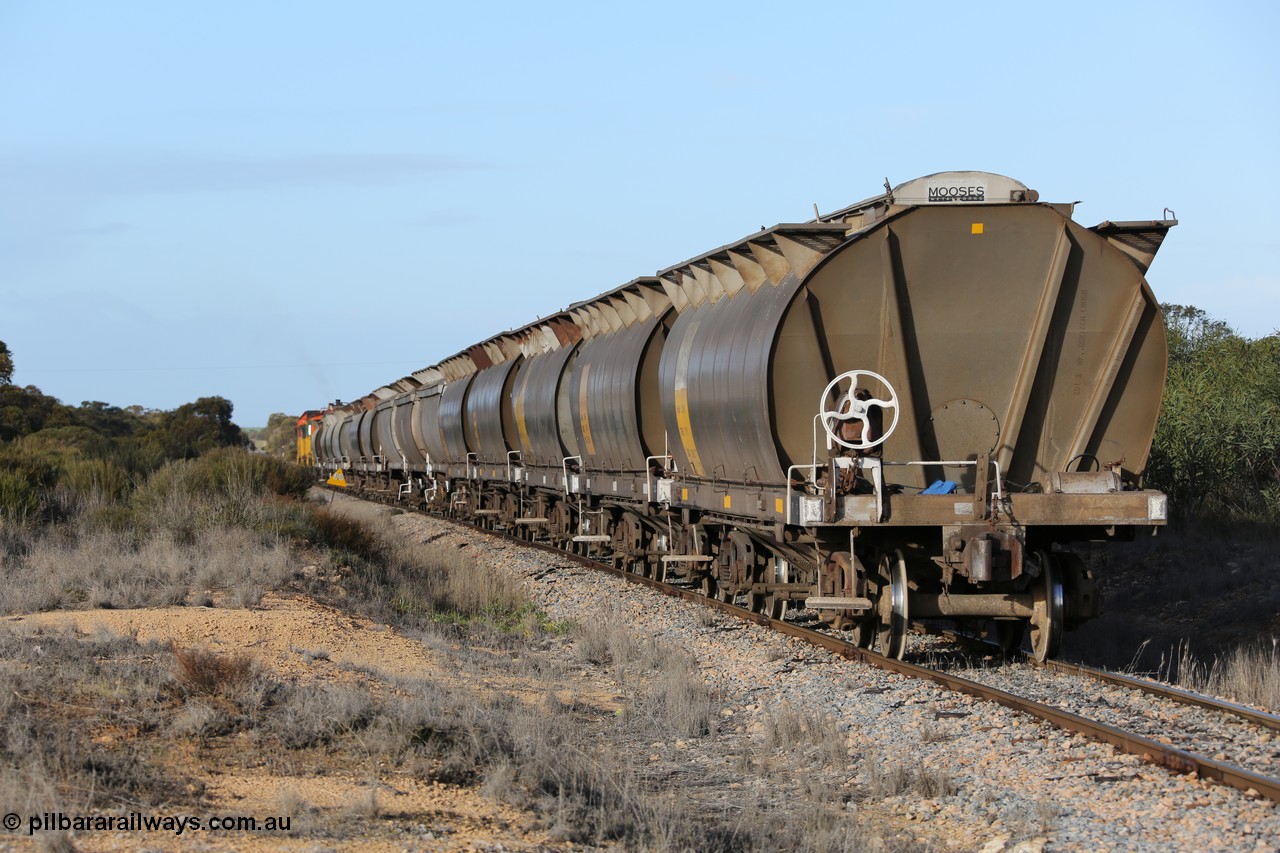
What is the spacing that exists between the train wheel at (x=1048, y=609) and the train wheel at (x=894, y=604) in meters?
1.15

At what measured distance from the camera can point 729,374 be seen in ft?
39.5

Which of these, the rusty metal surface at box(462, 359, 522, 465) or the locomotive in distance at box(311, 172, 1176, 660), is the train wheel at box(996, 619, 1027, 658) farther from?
the rusty metal surface at box(462, 359, 522, 465)

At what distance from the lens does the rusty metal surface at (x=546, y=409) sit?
2109 cm

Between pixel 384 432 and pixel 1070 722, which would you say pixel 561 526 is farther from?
pixel 384 432

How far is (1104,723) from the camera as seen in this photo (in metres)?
8.40

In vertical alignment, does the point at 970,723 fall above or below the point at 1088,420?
below

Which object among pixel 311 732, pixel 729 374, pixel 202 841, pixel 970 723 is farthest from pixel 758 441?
pixel 202 841

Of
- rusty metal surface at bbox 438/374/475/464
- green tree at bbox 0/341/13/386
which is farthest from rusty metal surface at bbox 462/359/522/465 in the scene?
green tree at bbox 0/341/13/386

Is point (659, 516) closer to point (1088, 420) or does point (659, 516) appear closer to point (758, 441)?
point (758, 441)

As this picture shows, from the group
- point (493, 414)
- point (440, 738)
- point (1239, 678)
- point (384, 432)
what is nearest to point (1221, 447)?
point (1239, 678)

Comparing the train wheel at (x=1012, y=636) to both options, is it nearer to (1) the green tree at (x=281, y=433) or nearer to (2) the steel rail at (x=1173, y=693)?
(2) the steel rail at (x=1173, y=693)

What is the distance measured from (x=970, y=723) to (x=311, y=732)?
Result: 14.4 ft

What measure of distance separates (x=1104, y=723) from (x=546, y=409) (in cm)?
1445

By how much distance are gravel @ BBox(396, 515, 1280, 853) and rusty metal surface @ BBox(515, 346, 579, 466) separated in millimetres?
9034
